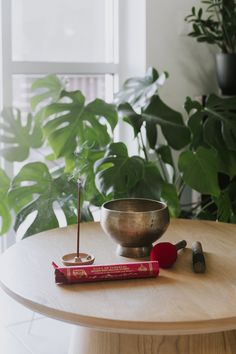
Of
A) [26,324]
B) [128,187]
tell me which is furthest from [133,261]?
[26,324]

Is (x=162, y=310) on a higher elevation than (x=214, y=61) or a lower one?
lower

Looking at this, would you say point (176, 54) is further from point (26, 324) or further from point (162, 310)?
point (162, 310)

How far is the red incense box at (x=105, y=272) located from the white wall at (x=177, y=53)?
166 centimetres

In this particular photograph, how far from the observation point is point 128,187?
1.92 m

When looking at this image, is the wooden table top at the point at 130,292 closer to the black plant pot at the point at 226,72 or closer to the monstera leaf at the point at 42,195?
the monstera leaf at the point at 42,195

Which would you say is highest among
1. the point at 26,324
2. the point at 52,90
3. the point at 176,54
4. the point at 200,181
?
the point at 176,54

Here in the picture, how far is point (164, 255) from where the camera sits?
4.36ft

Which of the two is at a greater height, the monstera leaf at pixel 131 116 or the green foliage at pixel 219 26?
the green foliage at pixel 219 26

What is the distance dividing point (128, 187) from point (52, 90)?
0.69 metres

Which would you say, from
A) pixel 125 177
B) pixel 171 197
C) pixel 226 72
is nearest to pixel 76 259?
pixel 125 177

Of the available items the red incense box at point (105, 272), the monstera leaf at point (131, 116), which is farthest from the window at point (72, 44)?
the red incense box at point (105, 272)

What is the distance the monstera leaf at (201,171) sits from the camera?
1.92 metres

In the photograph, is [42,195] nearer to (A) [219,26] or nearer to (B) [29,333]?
(B) [29,333]

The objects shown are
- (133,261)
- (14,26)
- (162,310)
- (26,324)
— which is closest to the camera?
(162,310)
